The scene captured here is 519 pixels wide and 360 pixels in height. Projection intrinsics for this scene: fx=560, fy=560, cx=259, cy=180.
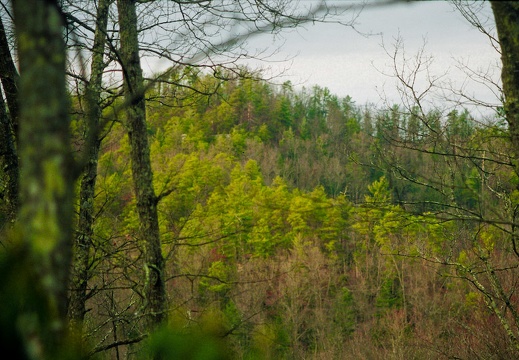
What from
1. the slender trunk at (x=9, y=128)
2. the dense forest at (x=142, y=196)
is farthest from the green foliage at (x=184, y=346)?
the slender trunk at (x=9, y=128)

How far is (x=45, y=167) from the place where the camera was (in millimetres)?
811

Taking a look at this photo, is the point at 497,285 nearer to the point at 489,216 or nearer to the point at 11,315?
the point at 489,216

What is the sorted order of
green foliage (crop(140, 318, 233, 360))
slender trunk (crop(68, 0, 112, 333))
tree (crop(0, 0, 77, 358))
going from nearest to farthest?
tree (crop(0, 0, 77, 358))
green foliage (crop(140, 318, 233, 360))
slender trunk (crop(68, 0, 112, 333))

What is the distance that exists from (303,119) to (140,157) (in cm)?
7516

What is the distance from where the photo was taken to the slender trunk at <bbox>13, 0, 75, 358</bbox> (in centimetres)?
78

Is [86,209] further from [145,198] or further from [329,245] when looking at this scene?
[329,245]

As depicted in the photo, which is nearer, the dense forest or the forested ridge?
the dense forest

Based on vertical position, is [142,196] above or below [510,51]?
below

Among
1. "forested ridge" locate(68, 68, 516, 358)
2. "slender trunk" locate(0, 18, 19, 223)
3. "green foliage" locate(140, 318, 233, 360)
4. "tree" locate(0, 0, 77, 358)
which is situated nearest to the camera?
"tree" locate(0, 0, 77, 358)

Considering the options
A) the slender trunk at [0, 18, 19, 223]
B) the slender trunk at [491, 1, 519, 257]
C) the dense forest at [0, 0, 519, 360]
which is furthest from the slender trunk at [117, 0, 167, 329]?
the slender trunk at [491, 1, 519, 257]

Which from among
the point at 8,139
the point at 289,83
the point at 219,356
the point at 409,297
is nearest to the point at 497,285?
the point at 289,83

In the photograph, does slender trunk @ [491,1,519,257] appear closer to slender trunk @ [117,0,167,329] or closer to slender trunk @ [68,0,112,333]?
slender trunk @ [117,0,167,329]

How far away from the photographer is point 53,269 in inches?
31.1

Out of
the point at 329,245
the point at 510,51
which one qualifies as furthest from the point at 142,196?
the point at 329,245
